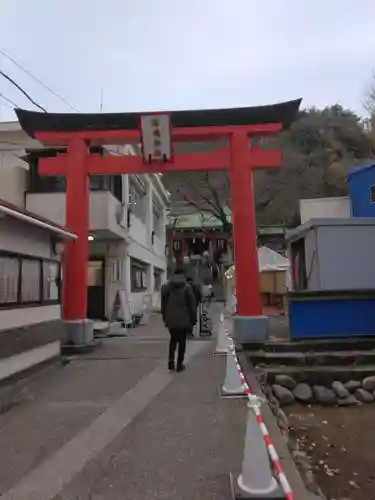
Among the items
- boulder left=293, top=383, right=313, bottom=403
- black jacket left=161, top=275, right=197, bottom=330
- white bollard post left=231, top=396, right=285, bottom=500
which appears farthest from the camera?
boulder left=293, top=383, right=313, bottom=403

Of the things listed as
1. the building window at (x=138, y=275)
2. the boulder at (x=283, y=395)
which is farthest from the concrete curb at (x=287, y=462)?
the building window at (x=138, y=275)

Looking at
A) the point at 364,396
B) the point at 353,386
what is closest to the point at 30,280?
the point at 353,386

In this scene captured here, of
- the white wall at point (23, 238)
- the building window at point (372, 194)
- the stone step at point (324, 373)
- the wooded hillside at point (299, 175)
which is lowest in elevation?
the stone step at point (324, 373)

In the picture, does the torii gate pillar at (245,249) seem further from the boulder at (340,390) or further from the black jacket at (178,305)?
the black jacket at (178,305)

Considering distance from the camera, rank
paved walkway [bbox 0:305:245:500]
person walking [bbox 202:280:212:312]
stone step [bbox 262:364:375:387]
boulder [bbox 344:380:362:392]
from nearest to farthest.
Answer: paved walkway [bbox 0:305:245:500], boulder [bbox 344:380:362:392], stone step [bbox 262:364:375:387], person walking [bbox 202:280:212:312]

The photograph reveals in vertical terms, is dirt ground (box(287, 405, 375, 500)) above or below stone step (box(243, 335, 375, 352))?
below

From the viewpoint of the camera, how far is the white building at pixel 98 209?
15.2 m

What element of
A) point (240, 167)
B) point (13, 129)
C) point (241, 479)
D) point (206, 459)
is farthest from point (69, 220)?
point (241, 479)

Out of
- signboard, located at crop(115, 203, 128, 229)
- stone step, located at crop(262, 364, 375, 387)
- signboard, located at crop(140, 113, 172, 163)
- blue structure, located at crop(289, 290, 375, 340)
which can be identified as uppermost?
signboard, located at crop(140, 113, 172, 163)

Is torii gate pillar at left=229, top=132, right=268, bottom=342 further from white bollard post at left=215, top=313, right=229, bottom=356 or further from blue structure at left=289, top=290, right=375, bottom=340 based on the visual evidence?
blue structure at left=289, top=290, right=375, bottom=340

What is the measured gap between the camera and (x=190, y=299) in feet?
28.5

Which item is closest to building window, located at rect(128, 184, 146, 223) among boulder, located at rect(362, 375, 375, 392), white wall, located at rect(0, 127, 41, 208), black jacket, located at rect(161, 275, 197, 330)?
white wall, located at rect(0, 127, 41, 208)

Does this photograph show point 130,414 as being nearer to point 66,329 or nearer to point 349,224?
point 66,329

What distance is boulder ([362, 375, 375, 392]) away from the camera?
9602mm
